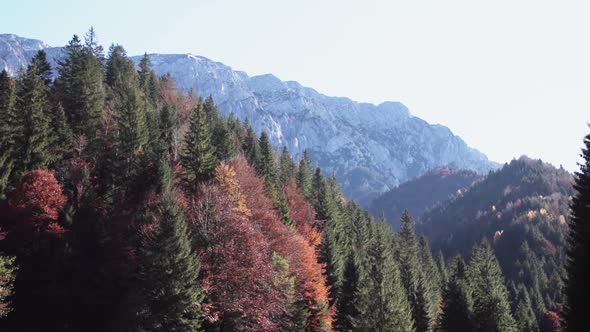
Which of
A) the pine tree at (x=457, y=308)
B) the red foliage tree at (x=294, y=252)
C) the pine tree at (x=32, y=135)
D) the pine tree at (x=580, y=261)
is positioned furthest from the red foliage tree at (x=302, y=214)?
the pine tree at (x=580, y=261)

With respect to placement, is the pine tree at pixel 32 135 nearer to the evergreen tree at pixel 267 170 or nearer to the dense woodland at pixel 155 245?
the dense woodland at pixel 155 245

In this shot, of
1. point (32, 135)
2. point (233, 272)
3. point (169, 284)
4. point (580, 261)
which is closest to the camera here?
point (580, 261)

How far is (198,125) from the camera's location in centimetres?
5206

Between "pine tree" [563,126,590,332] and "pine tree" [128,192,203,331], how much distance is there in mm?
26688

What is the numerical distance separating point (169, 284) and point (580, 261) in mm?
29412

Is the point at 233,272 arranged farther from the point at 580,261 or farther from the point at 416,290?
the point at 416,290

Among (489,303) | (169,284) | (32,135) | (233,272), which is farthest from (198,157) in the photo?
(489,303)

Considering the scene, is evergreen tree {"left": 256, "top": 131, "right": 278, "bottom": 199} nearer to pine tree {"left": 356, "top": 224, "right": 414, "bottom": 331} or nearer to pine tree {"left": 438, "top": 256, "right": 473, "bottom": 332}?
pine tree {"left": 356, "top": 224, "right": 414, "bottom": 331}

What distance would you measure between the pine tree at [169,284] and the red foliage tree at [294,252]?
38.4 ft

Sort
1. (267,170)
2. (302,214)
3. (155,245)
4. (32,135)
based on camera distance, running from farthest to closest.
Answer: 1. (302,214)
2. (267,170)
3. (32,135)
4. (155,245)

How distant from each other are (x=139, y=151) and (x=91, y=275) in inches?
585

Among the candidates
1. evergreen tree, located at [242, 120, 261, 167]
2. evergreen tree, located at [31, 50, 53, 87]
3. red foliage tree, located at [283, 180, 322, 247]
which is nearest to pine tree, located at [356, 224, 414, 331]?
red foliage tree, located at [283, 180, 322, 247]

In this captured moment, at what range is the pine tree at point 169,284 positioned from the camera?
37219 millimetres

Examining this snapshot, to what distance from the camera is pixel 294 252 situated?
5122cm
